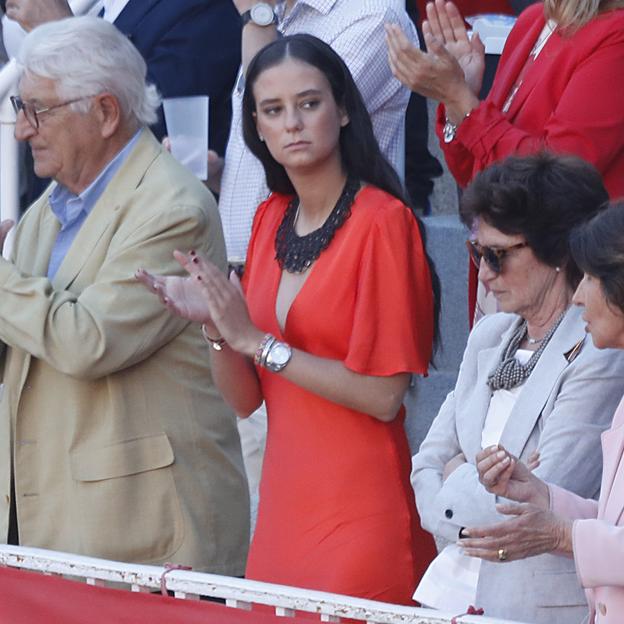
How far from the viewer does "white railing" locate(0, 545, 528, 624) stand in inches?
111

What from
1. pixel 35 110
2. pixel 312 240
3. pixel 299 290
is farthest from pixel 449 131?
pixel 35 110

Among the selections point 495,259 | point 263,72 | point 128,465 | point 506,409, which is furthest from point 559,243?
point 128,465

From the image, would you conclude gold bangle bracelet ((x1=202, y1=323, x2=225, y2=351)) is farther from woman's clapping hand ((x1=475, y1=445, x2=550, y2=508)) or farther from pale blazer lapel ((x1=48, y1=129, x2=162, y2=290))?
woman's clapping hand ((x1=475, y1=445, x2=550, y2=508))

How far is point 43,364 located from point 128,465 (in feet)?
1.16

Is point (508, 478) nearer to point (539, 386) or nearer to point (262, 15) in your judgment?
point (539, 386)

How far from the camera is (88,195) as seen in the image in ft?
13.6

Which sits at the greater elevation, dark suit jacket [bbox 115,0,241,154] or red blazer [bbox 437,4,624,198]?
red blazer [bbox 437,4,624,198]

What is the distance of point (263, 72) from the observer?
402 cm

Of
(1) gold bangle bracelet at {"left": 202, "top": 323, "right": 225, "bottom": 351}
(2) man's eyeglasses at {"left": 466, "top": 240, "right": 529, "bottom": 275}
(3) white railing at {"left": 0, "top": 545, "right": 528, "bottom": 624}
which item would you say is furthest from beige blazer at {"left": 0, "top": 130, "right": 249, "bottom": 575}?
(2) man's eyeglasses at {"left": 466, "top": 240, "right": 529, "bottom": 275}

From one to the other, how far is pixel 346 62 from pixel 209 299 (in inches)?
63.1

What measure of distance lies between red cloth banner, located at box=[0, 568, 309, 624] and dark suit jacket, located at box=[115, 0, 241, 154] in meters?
2.79

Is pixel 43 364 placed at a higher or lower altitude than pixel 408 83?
lower

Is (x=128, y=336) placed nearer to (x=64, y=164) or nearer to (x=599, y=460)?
(x=64, y=164)

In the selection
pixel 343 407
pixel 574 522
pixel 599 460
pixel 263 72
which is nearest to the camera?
pixel 574 522
